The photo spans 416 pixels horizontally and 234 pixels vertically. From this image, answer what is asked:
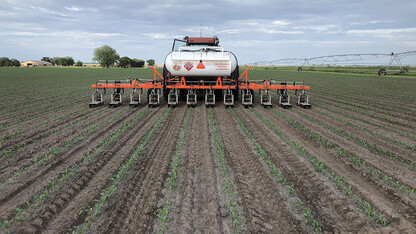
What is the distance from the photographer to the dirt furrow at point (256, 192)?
11.1 feet

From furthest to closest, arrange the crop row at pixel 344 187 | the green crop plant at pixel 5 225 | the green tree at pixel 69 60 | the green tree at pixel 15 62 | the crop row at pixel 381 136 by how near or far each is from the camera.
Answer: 1. the green tree at pixel 69 60
2. the green tree at pixel 15 62
3. the crop row at pixel 381 136
4. the crop row at pixel 344 187
5. the green crop plant at pixel 5 225

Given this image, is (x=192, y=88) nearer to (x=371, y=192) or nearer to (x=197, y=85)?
(x=197, y=85)

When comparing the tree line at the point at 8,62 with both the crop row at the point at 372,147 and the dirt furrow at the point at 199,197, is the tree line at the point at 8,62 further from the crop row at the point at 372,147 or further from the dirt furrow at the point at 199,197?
the crop row at the point at 372,147

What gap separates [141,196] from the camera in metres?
4.01

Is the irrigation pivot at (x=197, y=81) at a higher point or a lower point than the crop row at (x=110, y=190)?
higher

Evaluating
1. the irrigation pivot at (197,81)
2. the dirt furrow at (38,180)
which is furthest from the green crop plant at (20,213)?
the irrigation pivot at (197,81)

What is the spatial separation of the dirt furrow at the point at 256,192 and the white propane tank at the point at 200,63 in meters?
4.96

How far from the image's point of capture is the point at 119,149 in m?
6.14

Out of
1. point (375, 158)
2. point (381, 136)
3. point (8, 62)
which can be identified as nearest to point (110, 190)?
point (375, 158)

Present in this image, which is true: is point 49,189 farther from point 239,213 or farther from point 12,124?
point 12,124

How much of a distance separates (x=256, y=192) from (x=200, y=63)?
25.3 ft

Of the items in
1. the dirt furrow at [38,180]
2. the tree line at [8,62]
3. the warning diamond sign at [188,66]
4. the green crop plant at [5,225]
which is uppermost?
the tree line at [8,62]

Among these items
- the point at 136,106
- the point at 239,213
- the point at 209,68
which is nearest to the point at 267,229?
the point at 239,213

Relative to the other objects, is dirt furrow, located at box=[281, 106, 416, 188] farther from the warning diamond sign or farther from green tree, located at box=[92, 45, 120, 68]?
green tree, located at box=[92, 45, 120, 68]
